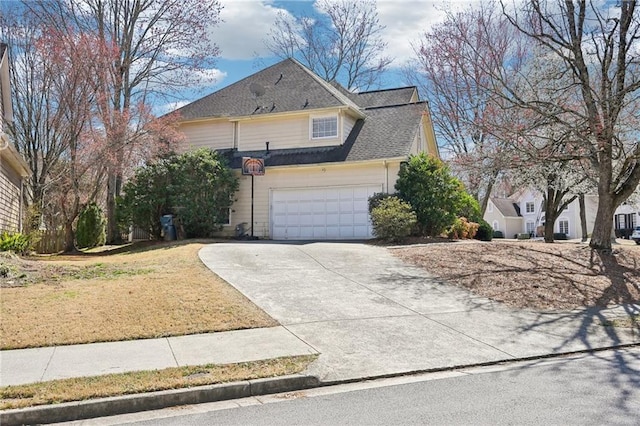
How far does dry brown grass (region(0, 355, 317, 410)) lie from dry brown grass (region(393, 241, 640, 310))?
577 cm

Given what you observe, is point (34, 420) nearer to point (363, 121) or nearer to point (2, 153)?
point (2, 153)

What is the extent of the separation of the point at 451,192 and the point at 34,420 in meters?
15.7

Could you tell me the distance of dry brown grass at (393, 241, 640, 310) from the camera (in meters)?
10.1

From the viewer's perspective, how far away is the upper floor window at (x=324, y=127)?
20719mm

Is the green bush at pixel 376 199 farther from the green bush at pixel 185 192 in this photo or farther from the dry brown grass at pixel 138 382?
the dry brown grass at pixel 138 382

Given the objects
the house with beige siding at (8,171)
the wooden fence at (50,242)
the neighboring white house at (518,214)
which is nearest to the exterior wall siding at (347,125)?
the house with beige siding at (8,171)

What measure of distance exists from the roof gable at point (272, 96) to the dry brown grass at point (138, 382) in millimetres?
15831

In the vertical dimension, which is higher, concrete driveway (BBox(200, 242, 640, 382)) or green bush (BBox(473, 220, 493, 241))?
green bush (BBox(473, 220, 493, 241))

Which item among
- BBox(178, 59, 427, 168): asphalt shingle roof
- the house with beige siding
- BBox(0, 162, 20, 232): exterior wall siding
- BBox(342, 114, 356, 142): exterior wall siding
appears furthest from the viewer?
BBox(342, 114, 356, 142): exterior wall siding

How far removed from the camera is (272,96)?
22516mm

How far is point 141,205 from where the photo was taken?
19391 mm

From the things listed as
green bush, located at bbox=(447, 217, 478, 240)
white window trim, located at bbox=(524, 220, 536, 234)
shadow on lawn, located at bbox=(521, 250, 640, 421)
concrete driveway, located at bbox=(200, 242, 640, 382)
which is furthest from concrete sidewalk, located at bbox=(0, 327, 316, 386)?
white window trim, located at bbox=(524, 220, 536, 234)

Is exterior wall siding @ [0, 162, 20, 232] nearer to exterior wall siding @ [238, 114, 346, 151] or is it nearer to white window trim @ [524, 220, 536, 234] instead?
exterior wall siding @ [238, 114, 346, 151]

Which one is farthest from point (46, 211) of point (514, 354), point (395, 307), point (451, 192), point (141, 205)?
point (514, 354)
